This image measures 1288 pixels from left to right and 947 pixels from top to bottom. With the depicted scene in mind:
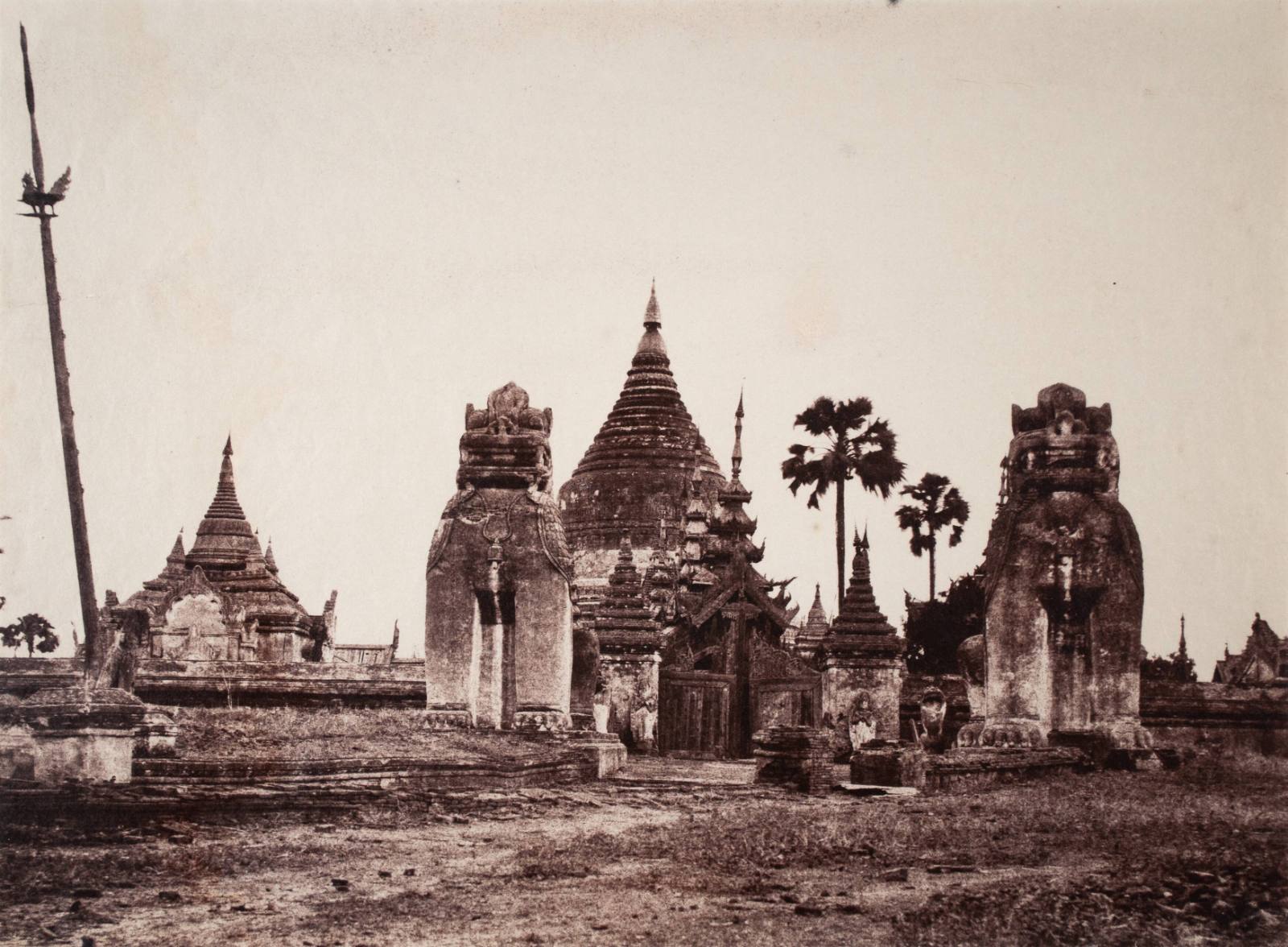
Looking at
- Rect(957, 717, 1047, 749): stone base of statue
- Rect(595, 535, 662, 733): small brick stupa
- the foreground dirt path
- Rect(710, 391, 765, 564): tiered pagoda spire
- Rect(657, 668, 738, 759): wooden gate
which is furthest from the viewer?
Rect(710, 391, 765, 564): tiered pagoda spire

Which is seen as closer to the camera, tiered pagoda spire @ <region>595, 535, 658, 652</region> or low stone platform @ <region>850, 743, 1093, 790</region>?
low stone platform @ <region>850, 743, 1093, 790</region>

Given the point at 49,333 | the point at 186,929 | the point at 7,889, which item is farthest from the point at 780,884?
the point at 49,333

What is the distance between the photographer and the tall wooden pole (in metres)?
11.2

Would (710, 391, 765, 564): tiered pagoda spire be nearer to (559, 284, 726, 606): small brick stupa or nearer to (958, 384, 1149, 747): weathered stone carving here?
(559, 284, 726, 606): small brick stupa

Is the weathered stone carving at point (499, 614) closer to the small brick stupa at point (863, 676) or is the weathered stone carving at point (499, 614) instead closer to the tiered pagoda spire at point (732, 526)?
the small brick stupa at point (863, 676)

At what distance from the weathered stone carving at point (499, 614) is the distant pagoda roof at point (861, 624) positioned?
29.2ft

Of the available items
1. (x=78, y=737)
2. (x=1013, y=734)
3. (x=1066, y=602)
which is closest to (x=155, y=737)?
(x=78, y=737)

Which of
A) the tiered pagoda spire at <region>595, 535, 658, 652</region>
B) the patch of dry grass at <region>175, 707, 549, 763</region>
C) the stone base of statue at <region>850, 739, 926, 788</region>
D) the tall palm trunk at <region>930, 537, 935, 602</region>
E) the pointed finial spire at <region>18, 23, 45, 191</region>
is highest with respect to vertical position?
the pointed finial spire at <region>18, 23, 45, 191</region>

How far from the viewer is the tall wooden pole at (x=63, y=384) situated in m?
11.2

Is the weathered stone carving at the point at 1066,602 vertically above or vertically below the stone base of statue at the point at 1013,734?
above

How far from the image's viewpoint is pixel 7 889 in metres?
7.02

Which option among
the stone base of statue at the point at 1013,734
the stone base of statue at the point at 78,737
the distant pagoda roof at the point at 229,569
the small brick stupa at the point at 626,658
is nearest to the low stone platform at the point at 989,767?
the stone base of statue at the point at 1013,734

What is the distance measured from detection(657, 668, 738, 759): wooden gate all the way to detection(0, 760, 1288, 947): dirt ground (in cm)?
1254

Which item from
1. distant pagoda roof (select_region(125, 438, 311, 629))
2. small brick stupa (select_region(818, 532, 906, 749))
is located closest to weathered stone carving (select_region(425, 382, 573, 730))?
small brick stupa (select_region(818, 532, 906, 749))
